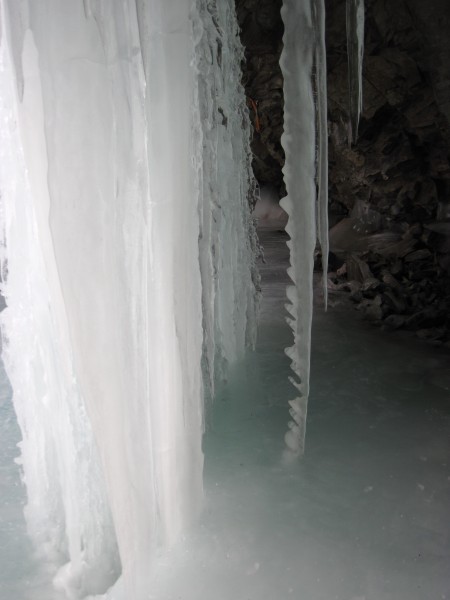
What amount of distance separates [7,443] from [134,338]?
1693mm

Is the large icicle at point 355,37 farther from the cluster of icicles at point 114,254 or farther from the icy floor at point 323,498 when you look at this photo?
the icy floor at point 323,498

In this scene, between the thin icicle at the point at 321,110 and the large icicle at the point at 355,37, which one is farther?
the large icicle at the point at 355,37

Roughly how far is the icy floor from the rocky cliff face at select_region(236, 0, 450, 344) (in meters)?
1.69

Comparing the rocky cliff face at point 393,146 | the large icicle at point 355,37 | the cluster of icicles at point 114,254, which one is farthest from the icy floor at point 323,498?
the large icicle at point 355,37

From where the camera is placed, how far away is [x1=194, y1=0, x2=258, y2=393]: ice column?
2.84m

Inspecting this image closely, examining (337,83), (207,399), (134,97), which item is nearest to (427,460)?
(207,399)

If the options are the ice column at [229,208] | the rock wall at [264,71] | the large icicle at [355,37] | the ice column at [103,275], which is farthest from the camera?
the rock wall at [264,71]

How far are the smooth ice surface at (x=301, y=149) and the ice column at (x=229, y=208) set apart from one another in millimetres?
579

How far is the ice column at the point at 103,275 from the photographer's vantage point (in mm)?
1312

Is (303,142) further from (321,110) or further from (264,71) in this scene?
(264,71)


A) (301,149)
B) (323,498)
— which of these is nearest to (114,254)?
(301,149)

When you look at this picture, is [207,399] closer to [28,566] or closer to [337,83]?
[28,566]

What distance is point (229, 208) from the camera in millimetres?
3598

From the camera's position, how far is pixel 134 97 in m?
1.47
